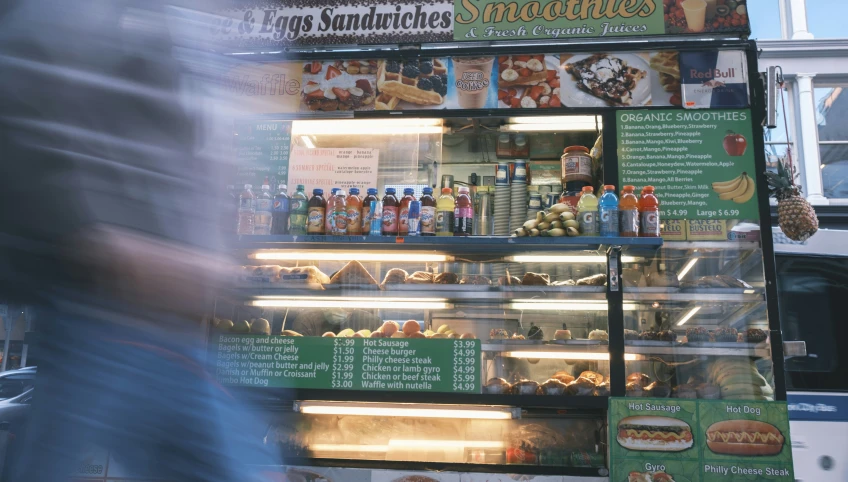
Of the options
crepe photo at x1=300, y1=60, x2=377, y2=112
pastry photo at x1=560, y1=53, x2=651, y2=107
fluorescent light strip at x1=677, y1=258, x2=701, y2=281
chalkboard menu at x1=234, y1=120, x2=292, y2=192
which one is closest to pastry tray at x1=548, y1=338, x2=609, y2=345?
fluorescent light strip at x1=677, y1=258, x2=701, y2=281

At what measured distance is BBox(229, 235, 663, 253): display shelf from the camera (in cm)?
499

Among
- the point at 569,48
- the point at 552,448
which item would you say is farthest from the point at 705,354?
the point at 569,48

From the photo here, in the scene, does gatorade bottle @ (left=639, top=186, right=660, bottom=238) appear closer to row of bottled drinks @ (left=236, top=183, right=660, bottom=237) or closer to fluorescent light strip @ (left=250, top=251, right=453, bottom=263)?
row of bottled drinks @ (left=236, top=183, right=660, bottom=237)

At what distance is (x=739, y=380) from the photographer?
16.4ft

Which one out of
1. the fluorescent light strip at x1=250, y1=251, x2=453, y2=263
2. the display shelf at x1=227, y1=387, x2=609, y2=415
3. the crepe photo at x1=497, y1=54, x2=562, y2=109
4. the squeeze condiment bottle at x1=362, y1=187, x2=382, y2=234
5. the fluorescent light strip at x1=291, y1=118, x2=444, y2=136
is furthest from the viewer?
the fluorescent light strip at x1=291, y1=118, x2=444, y2=136

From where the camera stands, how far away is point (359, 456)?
525 centimetres

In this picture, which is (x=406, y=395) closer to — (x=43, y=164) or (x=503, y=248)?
(x=503, y=248)

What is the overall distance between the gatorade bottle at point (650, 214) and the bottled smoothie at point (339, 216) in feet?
7.56

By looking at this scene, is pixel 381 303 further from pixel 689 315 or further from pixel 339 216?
pixel 689 315

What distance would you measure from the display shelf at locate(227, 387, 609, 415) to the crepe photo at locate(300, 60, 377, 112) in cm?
242

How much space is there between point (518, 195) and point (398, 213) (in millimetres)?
1298

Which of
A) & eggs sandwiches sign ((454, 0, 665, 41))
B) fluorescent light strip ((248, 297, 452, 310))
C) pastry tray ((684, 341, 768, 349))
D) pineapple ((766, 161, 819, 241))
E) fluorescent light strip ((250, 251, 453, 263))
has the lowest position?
pastry tray ((684, 341, 768, 349))

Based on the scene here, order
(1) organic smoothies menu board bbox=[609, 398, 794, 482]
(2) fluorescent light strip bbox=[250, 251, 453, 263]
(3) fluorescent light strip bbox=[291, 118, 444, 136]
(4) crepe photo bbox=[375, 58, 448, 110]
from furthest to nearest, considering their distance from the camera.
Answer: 1. (3) fluorescent light strip bbox=[291, 118, 444, 136]
2. (4) crepe photo bbox=[375, 58, 448, 110]
3. (2) fluorescent light strip bbox=[250, 251, 453, 263]
4. (1) organic smoothies menu board bbox=[609, 398, 794, 482]

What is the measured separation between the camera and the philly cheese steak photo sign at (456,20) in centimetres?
550
